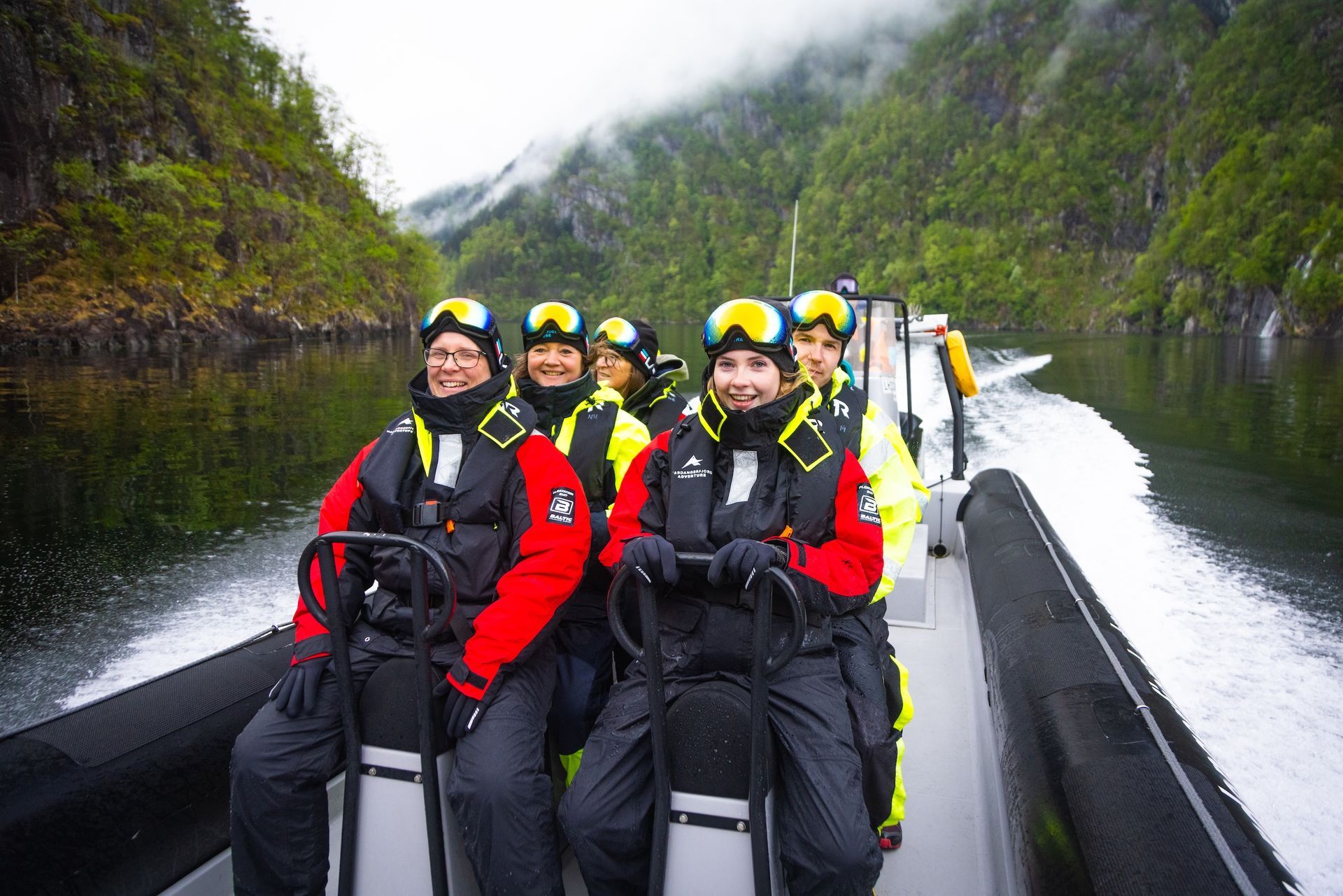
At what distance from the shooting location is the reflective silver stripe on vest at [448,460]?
2.05 meters

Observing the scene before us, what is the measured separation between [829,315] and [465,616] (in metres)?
1.68

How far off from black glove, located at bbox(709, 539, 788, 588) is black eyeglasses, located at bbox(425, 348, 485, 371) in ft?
3.37

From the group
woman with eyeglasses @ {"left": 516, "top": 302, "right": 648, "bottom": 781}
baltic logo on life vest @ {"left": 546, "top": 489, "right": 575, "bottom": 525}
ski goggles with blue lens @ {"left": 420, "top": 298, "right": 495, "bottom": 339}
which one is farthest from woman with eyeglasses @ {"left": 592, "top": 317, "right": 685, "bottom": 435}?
baltic logo on life vest @ {"left": 546, "top": 489, "right": 575, "bottom": 525}

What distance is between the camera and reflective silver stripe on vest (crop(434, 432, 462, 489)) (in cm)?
205

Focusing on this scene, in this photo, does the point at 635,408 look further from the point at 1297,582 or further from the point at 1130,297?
the point at 1130,297

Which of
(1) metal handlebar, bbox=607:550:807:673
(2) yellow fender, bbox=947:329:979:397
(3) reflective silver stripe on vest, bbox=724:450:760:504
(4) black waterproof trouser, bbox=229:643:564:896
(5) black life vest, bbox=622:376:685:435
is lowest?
(4) black waterproof trouser, bbox=229:643:564:896

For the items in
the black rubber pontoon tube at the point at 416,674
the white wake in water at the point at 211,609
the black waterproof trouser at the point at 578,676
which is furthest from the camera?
the white wake in water at the point at 211,609

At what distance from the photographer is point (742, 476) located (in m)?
1.97

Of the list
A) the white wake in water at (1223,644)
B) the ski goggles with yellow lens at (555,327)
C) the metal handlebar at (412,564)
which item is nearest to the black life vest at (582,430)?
the ski goggles with yellow lens at (555,327)

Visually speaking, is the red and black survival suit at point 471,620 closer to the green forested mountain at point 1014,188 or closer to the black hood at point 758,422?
the black hood at point 758,422

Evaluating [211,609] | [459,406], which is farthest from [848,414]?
[211,609]

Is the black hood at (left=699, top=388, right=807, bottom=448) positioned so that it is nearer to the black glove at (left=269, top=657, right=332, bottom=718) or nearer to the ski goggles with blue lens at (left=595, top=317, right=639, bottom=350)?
the black glove at (left=269, top=657, right=332, bottom=718)

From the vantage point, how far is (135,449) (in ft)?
32.8

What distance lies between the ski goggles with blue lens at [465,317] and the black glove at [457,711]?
98cm
